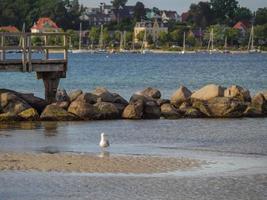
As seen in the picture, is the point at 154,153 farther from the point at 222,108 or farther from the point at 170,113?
the point at 222,108

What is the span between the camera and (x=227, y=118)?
35.4m

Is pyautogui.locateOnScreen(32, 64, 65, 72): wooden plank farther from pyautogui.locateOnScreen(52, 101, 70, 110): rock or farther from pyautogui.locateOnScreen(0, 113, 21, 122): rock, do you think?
pyautogui.locateOnScreen(0, 113, 21, 122): rock

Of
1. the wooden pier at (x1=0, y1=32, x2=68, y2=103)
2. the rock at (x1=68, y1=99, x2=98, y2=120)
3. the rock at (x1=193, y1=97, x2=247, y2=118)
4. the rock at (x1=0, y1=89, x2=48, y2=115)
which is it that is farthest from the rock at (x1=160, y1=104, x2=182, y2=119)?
the rock at (x1=0, y1=89, x2=48, y2=115)

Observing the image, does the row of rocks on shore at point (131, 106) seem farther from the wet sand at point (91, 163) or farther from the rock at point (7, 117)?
the wet sand at point (91, 163)

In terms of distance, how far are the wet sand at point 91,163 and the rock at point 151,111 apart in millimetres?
10423

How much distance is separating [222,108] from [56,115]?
6.58 meters

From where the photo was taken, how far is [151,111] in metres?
35.0

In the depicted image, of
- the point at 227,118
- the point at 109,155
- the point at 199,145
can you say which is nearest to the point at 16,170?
the point at 109,155

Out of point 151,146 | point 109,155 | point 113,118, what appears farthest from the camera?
point 113,118

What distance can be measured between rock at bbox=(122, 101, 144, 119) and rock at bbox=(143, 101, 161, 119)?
0.81ft

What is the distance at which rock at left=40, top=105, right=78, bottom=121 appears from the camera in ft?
109

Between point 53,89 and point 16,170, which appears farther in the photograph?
point 53,89

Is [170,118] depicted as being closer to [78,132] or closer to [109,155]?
[78,132]

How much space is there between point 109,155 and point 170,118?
35.8ft
